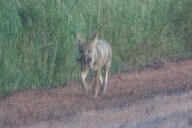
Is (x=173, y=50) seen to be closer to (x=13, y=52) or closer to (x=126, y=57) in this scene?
(x=126, y=57)

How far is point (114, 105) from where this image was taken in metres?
10.1

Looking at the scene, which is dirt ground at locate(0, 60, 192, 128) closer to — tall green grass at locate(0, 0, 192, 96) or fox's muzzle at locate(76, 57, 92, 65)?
tall green grass at locate(0, 0, 192, 96)

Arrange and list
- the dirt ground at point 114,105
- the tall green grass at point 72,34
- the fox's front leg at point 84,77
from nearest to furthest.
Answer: the dirt ground at point 114,105 < the fox's front leg at point 84,77 < the tall green grass at point 72,34

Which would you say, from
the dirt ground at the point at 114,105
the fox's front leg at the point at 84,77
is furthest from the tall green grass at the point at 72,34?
the fox's front leg at the point at 84,77

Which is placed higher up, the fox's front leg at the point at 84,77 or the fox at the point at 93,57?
the fox at the point at 93,57

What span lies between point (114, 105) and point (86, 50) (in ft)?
4.30

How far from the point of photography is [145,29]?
13930 mm

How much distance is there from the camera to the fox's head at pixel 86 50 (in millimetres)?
10828

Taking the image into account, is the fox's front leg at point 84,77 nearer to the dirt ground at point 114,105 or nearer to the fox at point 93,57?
the fox at point 93,57

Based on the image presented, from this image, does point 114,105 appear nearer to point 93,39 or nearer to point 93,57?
point 93,57

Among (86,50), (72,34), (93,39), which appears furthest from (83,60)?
(72,34)

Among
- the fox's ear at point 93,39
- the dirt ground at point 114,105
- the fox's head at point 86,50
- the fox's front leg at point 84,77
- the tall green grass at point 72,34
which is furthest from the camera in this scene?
the tall green grass at point 72,34

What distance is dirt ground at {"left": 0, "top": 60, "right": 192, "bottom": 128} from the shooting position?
28.8 feet

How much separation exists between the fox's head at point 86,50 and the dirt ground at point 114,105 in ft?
2.27
